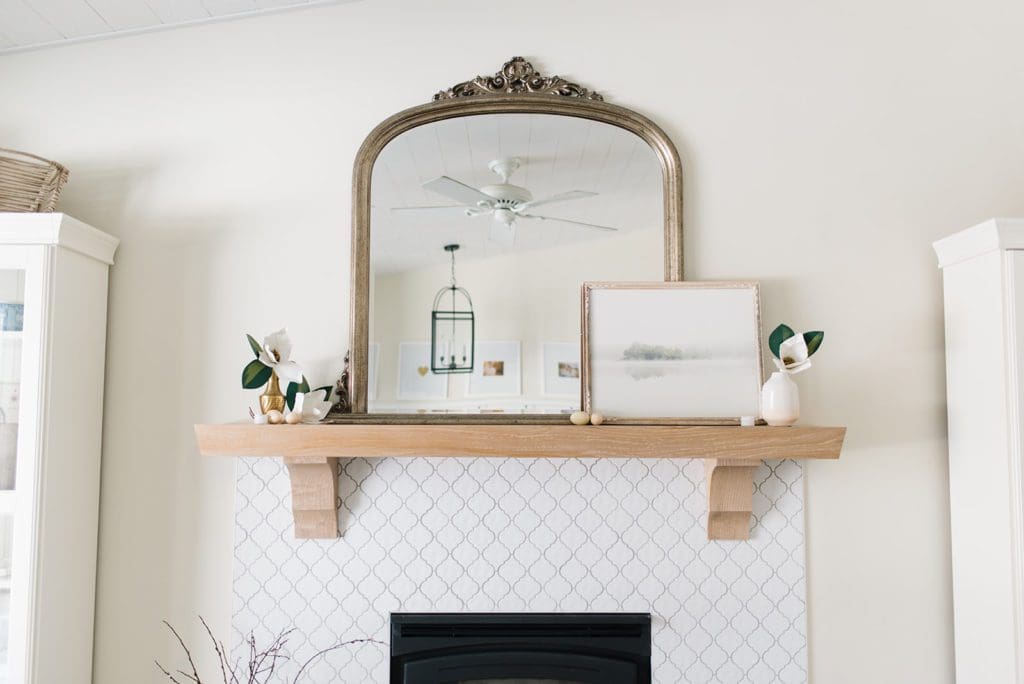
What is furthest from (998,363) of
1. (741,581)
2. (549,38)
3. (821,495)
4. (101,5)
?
(101,5)

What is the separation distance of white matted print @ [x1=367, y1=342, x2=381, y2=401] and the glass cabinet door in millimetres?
808

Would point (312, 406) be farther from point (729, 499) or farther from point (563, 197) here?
point (729, 499)

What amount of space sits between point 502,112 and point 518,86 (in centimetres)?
8

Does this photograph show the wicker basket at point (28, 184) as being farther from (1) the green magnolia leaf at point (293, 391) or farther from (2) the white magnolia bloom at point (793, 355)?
(2) the white magnolia bloom at point (793, 355)

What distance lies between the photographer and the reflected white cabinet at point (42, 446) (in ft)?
5.59

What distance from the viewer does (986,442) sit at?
1.74 meters

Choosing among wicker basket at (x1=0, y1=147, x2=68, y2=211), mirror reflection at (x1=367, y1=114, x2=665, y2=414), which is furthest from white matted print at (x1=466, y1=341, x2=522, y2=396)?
wicker basket at (x1=0, y1=147, x2=68, y2=211)

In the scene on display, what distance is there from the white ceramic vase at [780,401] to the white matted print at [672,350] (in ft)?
0.40

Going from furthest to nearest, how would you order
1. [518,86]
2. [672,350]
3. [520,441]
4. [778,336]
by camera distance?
[518,86] → [672,350] → [778,336] → [520,441]

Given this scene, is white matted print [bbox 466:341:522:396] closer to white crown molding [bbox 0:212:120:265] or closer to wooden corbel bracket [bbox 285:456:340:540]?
wooden corbel bracket [bbox 285:456:340:540]

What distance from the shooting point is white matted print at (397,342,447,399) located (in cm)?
190

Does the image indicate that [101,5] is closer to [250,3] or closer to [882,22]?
[250,3]

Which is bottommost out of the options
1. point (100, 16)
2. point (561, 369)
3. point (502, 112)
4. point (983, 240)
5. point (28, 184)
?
point (561, 369)

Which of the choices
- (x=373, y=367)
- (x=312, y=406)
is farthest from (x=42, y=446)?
(x=373, y=367)
